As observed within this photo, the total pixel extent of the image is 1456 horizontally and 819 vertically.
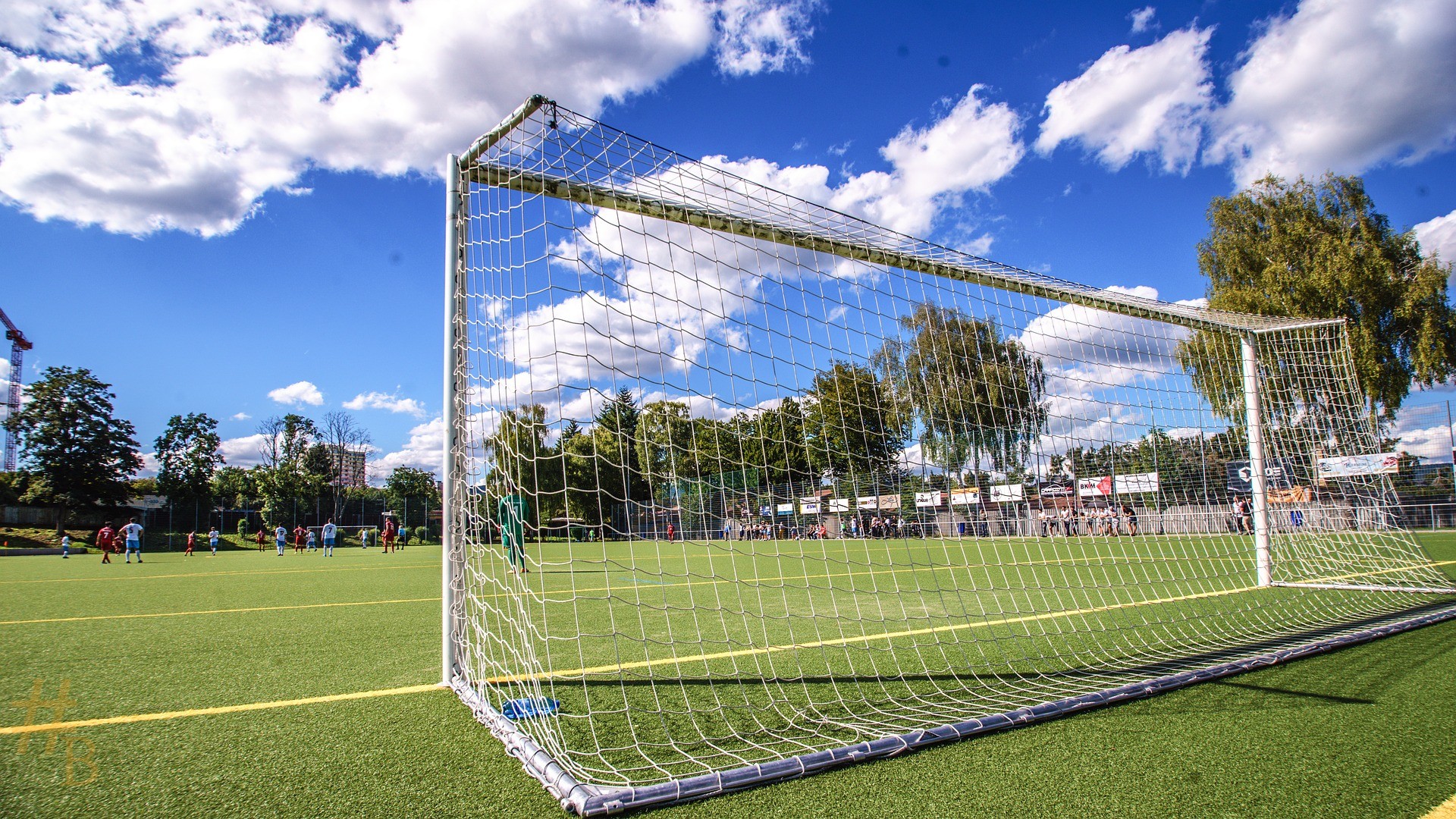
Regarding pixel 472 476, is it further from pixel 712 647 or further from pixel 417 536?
pixel 417 536

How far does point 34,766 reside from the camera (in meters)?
2.57

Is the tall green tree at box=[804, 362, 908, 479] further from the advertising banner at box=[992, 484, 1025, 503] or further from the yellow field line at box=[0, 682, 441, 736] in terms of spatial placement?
the yellow field line at box=[0, 682, 441, 736]

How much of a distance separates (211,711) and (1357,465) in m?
11.5

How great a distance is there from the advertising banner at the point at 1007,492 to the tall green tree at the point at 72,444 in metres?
48.7

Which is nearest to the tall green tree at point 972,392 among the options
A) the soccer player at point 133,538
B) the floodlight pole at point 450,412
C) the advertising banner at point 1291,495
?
the floodlight pole at point 450,412

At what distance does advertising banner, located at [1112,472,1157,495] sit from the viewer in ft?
22.4

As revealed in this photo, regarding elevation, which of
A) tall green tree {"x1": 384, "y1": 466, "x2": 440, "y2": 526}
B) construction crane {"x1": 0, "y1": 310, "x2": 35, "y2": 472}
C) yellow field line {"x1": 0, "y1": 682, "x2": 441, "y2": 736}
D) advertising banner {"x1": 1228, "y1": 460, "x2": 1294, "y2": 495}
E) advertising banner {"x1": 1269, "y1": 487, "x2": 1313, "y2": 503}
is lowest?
yellow field line {"x1": 0, "y1": 682, "x2": 441, "y2": 736}

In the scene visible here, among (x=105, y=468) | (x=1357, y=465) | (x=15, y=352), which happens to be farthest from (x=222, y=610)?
(x=15, y=352)

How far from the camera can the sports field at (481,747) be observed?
2.25 metres

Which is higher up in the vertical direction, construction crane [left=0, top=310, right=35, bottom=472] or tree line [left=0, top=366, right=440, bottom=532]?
construction crane [left=0, top=310, right=35, bottom=472]

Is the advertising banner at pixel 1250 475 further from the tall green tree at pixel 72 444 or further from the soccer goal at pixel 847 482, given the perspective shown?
the tall green tree at pixel 72 444

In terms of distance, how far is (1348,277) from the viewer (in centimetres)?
1773

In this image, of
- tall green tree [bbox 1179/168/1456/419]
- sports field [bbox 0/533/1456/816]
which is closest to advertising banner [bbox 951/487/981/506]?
sports field [bbox 0/533/1456/816]

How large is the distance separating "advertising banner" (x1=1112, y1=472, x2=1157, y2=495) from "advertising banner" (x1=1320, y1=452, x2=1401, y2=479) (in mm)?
2853
